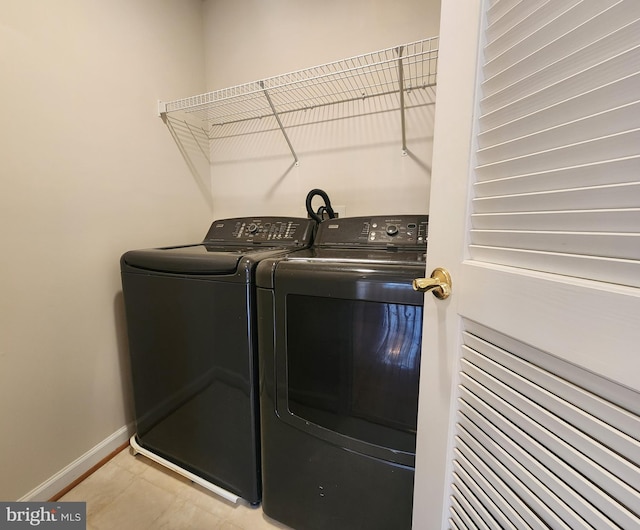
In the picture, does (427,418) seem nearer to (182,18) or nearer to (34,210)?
(34,210)

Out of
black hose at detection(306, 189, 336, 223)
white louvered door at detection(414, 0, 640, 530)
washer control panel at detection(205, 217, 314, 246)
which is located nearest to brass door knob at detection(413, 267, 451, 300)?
white louvered door at detection(414, 0, 640, 530)

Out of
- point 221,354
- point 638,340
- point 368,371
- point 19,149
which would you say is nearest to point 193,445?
point 221,354

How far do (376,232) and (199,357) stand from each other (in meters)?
0.93

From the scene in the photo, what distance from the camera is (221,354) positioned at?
3.67 feet

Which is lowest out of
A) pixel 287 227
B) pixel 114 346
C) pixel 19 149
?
pixel 114 346

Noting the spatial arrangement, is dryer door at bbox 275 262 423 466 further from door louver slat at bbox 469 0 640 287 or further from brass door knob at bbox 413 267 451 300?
door louver slat at bbox 469 0 640 287

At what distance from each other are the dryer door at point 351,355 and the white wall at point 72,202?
3.29 ft

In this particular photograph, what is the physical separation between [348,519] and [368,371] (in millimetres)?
541

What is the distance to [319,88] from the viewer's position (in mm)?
1594

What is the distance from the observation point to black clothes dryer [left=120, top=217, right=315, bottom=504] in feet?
3.53

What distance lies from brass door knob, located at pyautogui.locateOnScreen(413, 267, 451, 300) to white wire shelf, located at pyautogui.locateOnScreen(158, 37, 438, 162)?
101cm

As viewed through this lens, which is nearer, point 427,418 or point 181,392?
point 427,418

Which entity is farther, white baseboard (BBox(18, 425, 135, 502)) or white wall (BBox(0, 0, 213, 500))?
white baseboard (BBox(18, 425, 135, 502))

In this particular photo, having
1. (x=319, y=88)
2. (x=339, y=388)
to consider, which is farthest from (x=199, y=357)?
(x=319, y=88)
